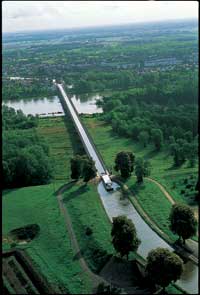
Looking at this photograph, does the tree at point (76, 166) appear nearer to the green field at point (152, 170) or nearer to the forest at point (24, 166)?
the forest at point (24, 166)

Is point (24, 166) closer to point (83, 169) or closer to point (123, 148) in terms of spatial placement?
point (83, 169)

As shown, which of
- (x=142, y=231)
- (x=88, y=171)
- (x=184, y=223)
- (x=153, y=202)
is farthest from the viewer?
(x=88, y=171)

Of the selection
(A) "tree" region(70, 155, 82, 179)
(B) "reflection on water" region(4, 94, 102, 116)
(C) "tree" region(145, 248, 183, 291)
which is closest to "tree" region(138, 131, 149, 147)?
(A) "tree" region(70, 155, 82, 179)

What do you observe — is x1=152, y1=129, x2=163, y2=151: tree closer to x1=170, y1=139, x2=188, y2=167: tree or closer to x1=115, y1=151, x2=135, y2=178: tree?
x1=170, y1=139, x2=188, y2=167: tree

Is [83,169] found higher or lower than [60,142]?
lower

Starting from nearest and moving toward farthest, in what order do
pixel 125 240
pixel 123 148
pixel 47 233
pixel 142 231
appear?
pixel 125 240, pixel 47 233, pixel 142 231, pixel 123 148

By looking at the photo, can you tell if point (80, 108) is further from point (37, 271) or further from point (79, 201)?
point (37, 271)

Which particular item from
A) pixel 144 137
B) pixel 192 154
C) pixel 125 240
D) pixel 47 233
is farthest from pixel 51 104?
pixel 125 240
